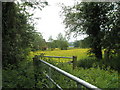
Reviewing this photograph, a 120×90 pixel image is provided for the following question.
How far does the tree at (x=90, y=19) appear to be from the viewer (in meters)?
10.8

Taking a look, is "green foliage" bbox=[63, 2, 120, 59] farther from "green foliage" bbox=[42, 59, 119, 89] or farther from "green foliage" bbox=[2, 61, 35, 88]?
"green foliage" bbox=[2, 61, 35, 88]

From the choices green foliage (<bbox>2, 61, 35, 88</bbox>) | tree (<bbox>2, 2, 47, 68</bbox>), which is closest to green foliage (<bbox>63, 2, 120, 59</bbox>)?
tree (<bbox>2, 2, 47, 68</bbox>)

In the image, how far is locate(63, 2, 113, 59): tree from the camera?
10.8 meters

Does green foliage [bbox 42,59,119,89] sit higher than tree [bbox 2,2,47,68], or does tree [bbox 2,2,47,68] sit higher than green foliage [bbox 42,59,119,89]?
tree [bbox 2,2,47,68]

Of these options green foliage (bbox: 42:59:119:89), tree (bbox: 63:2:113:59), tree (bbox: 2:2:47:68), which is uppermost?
tree (bbox: 63:2:113:59)

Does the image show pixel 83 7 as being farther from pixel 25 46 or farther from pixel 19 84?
pixel 19 84

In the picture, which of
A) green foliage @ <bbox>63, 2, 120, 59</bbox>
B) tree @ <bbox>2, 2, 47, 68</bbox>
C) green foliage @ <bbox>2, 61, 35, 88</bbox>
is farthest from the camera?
green foliage @ <bbox>63, 2, 120, 59</bbox>

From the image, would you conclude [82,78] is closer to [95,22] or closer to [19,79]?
[19,79]

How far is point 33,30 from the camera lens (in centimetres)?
614

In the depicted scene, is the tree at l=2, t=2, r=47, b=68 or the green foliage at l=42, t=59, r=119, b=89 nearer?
the green foliage at l=42, t=59, r=119, b=89

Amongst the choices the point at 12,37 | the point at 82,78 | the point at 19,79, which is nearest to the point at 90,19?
the point at 12,37

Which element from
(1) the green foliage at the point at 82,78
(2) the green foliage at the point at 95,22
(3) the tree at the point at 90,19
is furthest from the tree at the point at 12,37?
(3) the tree at the point at 90,19

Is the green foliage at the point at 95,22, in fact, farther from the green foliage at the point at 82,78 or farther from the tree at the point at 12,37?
the tree at the point at 12,37

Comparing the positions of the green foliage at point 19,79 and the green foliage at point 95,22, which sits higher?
the green foliage at point 95,22
